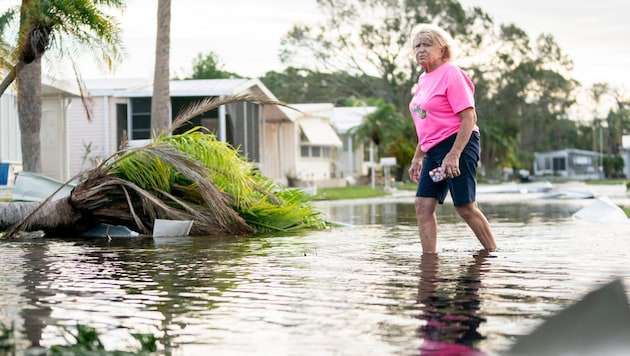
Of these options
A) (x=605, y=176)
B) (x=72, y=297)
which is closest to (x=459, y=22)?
(x=605, y=176)

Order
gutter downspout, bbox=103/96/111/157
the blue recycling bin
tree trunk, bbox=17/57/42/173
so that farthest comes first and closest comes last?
gutter downspout, bbox=103/96/111/157
the blue recycling bin
tree trunk, bbox=17/57/42/173

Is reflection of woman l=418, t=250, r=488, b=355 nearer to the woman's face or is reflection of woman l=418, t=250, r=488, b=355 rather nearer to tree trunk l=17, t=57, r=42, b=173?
the woman's face

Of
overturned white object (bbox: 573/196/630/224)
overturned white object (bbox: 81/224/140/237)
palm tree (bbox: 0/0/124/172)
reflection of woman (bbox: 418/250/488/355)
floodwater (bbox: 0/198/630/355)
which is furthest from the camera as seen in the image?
palm tree (bbox: 0/0/124/172)

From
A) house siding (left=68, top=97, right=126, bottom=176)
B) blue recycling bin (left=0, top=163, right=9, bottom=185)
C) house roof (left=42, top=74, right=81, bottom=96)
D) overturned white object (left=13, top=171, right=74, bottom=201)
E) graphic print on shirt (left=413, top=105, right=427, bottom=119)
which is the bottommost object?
overturned white object (left=13, top=171, right=74, bottom=201)

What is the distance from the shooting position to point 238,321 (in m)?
4.60

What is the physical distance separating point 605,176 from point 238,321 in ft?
335

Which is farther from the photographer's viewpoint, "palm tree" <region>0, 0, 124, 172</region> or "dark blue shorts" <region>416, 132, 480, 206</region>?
"palm tree" <region>0, 0, 124, 172</region>

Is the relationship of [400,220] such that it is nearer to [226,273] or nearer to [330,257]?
[330,257]

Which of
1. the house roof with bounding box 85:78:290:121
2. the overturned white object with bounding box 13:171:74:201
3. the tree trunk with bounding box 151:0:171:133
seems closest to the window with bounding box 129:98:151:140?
the house roof with bounding box 85:78:290:121

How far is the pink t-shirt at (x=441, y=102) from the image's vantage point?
778 cm

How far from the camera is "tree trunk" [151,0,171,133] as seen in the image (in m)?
23.0

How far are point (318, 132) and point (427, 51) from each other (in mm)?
42967

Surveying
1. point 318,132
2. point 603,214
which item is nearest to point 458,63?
point 318,132

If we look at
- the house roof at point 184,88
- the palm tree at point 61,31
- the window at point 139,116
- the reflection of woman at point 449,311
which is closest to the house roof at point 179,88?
the house roof at point 184,88
